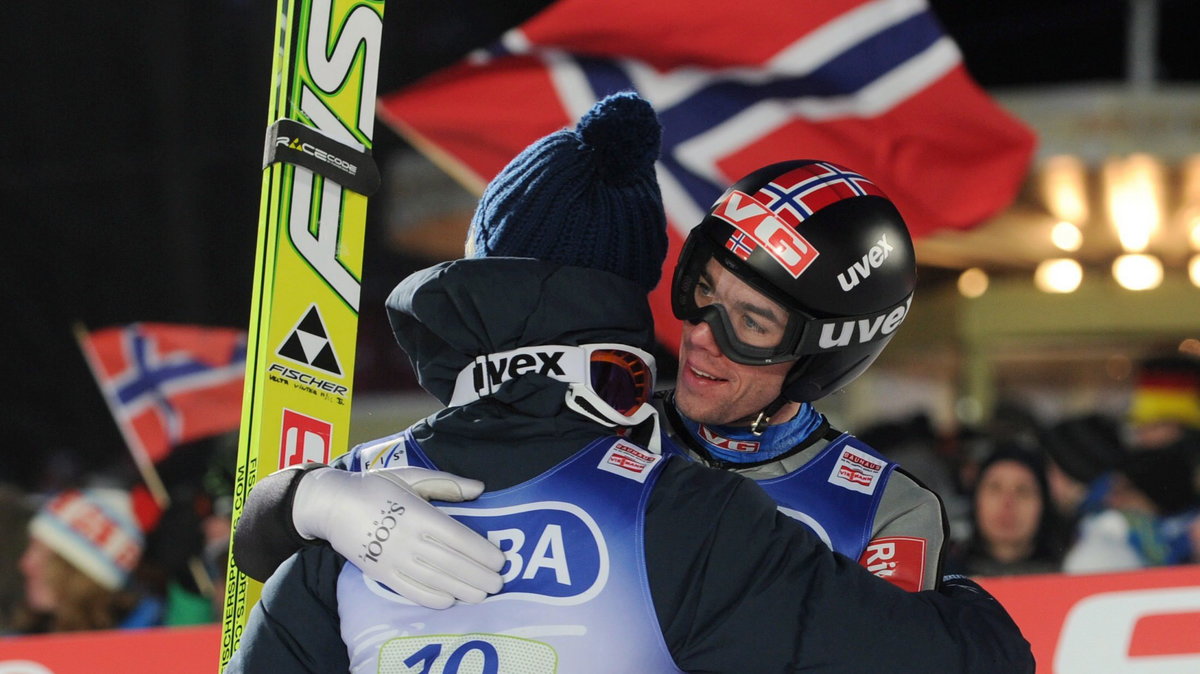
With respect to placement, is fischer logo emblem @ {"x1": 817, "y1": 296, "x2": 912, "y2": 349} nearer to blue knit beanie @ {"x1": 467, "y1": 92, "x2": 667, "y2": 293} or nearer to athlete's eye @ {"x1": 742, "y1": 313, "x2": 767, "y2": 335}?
athlete's eye @ {"x1": 742, "y1": 313, "x2": 767, "y2": 335}

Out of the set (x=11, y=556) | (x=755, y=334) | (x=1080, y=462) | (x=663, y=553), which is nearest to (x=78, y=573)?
(x=11, y=556)

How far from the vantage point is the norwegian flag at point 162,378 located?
743 cm

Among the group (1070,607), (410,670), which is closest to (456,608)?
(410,670)

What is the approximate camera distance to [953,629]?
1748 mm

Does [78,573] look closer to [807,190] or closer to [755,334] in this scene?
[755,334]

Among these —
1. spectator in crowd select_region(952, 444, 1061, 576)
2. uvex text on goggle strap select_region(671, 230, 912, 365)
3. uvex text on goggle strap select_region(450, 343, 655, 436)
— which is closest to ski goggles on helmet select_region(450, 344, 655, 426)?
uvex text on goggle strap select_region(450, 343, 655, 436)

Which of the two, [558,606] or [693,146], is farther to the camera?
[693,146]

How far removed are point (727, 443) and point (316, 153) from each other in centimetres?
97

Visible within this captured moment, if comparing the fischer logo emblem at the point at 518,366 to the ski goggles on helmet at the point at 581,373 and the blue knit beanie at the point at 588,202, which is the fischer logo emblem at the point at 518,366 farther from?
the blue knit beanie at the point at 588,202

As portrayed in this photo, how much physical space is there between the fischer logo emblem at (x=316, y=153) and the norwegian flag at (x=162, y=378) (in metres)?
5.04

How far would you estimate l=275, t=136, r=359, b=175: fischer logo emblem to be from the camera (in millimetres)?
2543

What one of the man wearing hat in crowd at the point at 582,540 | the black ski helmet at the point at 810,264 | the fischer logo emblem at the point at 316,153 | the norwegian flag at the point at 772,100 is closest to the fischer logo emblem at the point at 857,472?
the black ski helmet at the point at 810,264

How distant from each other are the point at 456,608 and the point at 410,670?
10 cm

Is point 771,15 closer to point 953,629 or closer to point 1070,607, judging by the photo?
point 1070,607
